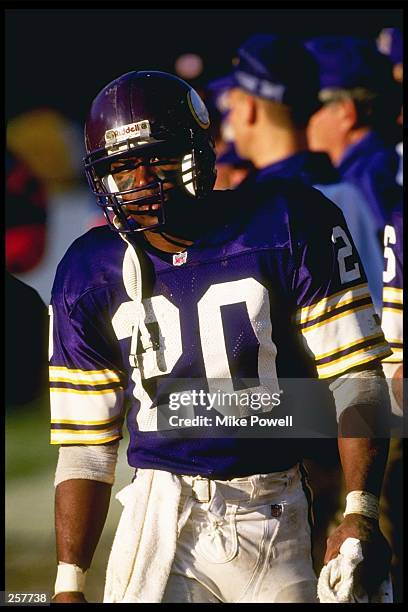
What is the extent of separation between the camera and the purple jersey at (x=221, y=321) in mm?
2656

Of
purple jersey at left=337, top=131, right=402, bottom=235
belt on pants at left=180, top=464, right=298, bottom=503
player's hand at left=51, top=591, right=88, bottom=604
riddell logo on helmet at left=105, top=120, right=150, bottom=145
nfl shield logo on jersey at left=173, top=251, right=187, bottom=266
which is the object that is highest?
purple jersey at left=337, top=131, right=402, bottom=235

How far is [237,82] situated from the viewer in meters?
5.30

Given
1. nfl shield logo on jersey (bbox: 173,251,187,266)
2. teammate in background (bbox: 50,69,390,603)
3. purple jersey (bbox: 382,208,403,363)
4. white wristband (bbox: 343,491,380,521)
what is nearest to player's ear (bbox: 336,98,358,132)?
purple jersey (bbox: 382,208,403,363)

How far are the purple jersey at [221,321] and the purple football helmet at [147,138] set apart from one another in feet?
0.35

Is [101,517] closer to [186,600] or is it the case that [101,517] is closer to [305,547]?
[186,600]

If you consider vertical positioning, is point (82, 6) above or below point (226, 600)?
above

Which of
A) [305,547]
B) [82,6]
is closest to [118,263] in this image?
[305,547]

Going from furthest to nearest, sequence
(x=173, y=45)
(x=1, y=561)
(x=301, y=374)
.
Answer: (x=173, y=45), (x=1, y=561), (x=301, y=374)

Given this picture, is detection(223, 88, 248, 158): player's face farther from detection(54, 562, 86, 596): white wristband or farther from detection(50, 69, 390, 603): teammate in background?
detection(54, 562, 86, 596): white wristband

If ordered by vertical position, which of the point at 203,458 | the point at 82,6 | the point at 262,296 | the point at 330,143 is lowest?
the point at 203,458

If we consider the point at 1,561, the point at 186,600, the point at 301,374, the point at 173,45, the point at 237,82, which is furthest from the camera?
the point at 173,45

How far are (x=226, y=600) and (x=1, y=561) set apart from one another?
1.59m

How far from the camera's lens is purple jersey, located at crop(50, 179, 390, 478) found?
2.66 meters

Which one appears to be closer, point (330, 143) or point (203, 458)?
point (203, 458)
